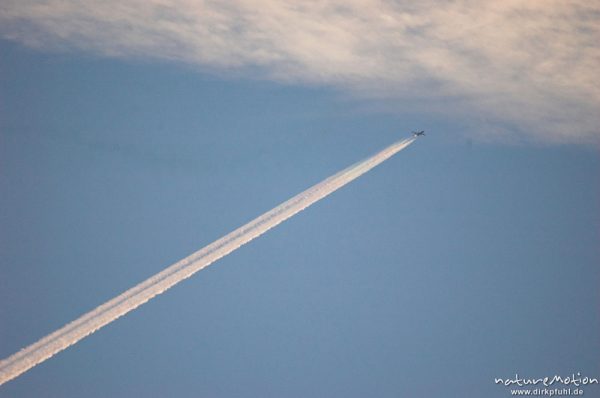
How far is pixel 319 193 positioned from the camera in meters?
79.6

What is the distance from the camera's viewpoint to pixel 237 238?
238 ft

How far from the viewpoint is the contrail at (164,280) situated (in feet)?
188

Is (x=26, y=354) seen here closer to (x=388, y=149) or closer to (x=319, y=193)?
(x=319, y=193)

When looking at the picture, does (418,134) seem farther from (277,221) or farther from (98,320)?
(98,320)

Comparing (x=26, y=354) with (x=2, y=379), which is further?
(x=26, y=354)

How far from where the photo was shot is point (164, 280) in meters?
67.2

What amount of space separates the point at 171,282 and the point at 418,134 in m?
32.5

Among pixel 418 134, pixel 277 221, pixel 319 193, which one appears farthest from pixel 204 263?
pixel 418 134

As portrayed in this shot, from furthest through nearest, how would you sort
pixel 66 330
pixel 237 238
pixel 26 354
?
pixel 237 238, pixel 66 330, pixel 26 354

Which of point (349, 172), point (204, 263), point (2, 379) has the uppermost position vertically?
point (349, 172)

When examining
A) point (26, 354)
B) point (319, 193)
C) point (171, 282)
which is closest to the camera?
point (26, 354)

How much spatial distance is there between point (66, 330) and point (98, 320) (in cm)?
276

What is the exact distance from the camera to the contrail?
5716 centimetres

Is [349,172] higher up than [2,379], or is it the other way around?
[349,172]
